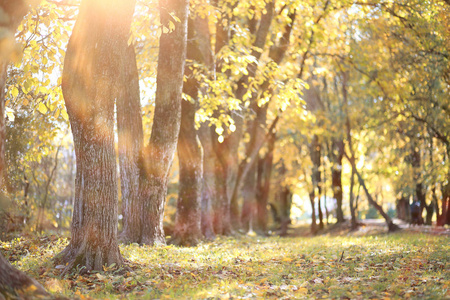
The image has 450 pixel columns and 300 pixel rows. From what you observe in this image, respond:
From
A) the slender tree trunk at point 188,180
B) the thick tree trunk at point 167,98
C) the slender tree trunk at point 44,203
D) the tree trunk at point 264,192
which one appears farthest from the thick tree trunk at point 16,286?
the tree trunk at point 264,192

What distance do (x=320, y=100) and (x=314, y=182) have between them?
632cm

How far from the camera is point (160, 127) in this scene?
10883mm

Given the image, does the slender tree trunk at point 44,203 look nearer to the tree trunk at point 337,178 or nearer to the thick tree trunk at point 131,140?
the thick tree trunk at point 131,140

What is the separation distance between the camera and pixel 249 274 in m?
8.44

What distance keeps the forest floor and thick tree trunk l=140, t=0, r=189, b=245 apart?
1.82m

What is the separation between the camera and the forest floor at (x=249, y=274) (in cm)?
657

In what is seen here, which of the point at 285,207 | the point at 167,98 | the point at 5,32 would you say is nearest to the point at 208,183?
the point at 167,98

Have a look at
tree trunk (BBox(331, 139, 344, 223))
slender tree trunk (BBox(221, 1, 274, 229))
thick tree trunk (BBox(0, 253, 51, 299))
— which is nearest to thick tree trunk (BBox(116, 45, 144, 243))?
thick tree trunk (BBox(0, 253, 51, 299))

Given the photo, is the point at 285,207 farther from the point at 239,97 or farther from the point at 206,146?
the point at 206,146

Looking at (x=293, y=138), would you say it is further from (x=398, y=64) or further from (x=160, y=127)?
(x=160, y=127)

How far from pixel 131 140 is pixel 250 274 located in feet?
15.3

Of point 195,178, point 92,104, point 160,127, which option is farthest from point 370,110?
point 92,104

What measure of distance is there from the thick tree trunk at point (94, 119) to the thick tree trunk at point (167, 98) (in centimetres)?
291

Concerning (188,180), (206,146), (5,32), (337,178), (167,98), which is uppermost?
(167,98)
